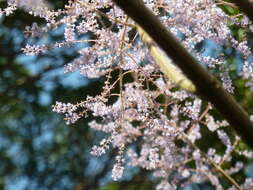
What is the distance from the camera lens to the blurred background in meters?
3.71

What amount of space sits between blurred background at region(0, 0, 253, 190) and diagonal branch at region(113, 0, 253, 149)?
283 centimetres

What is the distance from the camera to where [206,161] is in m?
1.21

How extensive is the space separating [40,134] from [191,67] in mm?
3276

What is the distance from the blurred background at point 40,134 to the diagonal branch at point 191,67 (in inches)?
111

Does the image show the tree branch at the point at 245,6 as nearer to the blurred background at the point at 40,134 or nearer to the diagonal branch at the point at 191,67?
the diagonal branch at the point at 191,67

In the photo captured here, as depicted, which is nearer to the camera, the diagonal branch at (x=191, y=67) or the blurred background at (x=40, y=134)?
the diagonal branch at (x=191, y=67)

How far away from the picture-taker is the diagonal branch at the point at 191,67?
0.76 metres

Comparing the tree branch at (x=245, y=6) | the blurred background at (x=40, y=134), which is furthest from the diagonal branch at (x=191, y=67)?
the blurred background at (x=40, y=134)

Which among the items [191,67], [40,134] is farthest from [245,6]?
[40,134]

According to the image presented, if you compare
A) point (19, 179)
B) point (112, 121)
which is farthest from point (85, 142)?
point (112, 121)

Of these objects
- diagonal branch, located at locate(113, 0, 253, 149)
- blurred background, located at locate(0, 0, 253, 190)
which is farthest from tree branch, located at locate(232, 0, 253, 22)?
blurred background, located at locate(0, 0, 253, 190)

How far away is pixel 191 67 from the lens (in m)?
0.79

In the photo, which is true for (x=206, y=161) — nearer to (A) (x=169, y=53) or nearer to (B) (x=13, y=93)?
(A) (x=169, y=53)

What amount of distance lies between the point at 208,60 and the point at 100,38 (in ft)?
0.83
